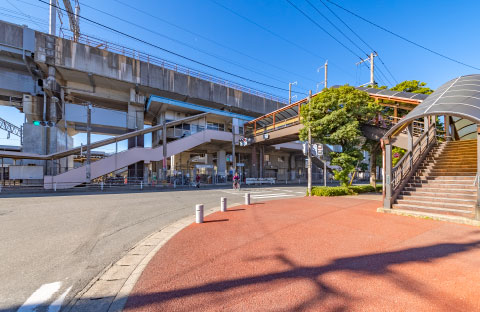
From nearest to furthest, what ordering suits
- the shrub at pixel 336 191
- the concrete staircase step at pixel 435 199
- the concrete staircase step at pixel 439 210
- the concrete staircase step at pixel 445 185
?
the concrete staircase step at pixel 439 210
the concrete staircase step at pixel 435 199
the concrete staircase step at pixel 445 185
the shrub at pixel 336 191

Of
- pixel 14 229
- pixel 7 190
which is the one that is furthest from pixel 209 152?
pixel 14 229

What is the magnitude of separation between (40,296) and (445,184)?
40.4ft

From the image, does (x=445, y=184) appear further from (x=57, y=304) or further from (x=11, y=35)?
(x=11, y=35)

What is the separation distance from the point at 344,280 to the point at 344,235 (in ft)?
7.82

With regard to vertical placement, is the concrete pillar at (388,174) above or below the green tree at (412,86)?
below

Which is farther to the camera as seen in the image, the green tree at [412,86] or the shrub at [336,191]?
the green tree at [412,86]

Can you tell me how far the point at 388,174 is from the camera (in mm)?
8273

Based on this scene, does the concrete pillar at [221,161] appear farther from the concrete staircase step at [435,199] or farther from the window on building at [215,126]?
the concrete staircase step at [435,199]

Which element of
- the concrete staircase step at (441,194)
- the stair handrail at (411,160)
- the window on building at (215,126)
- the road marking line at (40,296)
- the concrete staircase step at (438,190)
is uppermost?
the window on building at (215,126)

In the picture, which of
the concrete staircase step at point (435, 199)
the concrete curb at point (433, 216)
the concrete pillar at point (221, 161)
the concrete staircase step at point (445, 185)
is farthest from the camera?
the concrete pillar at point (221, 161)

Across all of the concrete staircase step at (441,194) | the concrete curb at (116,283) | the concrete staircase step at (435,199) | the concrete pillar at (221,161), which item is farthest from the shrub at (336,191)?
the concrete pillar at (221,161)

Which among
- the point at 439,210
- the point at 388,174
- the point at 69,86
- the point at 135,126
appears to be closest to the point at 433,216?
the point at 439,210

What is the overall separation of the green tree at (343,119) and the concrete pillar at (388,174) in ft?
15.4

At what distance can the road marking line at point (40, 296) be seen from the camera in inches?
102
